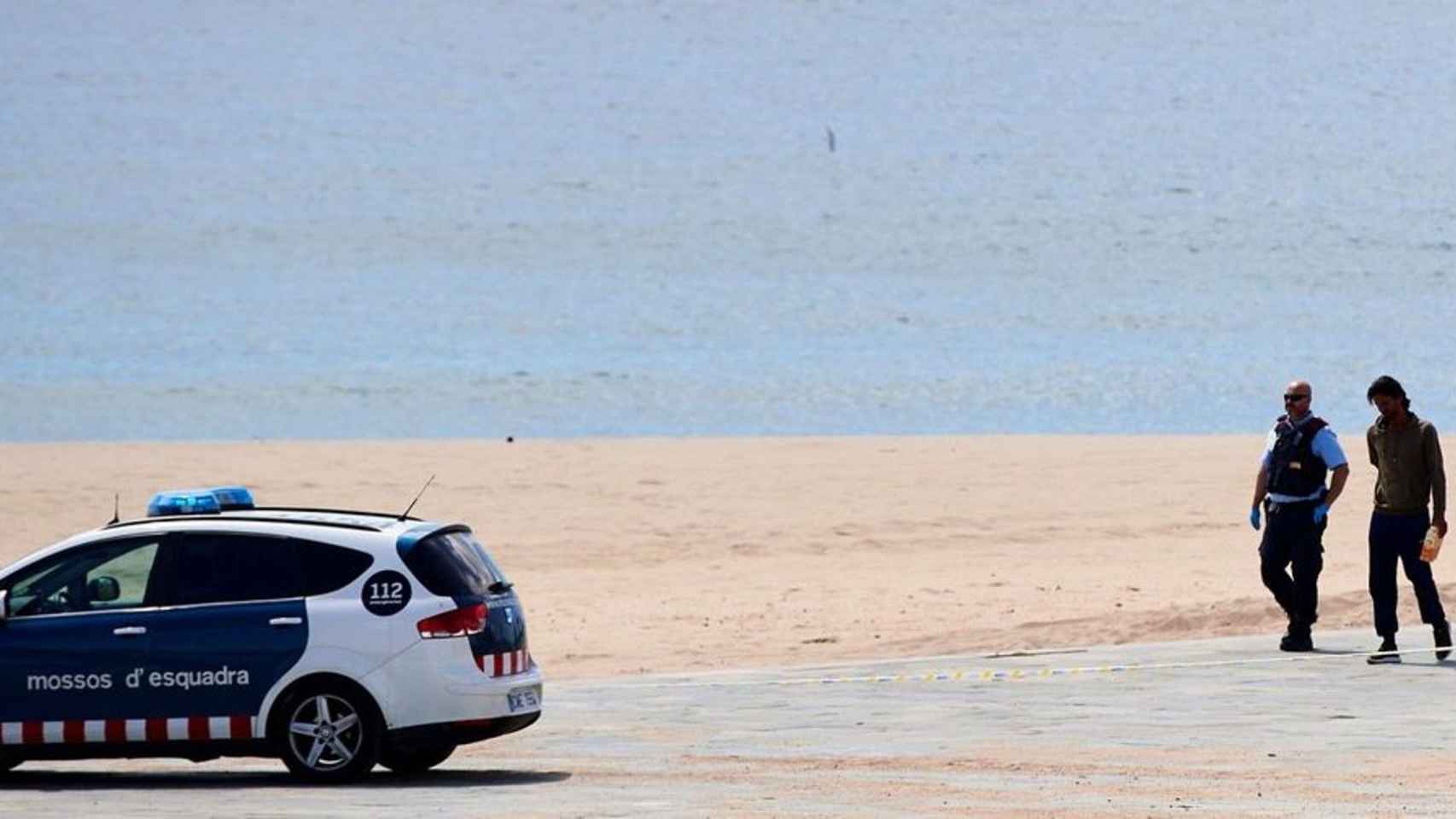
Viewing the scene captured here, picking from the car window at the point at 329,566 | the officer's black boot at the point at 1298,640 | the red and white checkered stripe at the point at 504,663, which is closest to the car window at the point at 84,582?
the car window at the point at 329,566

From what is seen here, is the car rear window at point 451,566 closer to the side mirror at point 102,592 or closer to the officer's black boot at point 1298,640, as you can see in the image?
the side mirror at point 102,592

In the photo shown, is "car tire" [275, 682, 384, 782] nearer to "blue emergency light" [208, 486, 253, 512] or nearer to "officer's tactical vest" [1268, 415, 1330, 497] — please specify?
"blue emergency light" [208, 486, 253, 512]

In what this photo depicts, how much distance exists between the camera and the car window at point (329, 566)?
41.1 feet

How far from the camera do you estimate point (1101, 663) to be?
55.8 ft

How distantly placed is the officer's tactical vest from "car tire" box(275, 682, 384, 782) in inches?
260

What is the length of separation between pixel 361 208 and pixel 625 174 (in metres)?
14.2

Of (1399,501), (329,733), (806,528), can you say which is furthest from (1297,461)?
(806,528)

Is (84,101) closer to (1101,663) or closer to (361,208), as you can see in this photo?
(361,208)

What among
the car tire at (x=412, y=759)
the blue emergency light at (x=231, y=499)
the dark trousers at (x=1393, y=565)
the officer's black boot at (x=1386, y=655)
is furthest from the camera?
the officer's black boot at (x=1386, y=655)

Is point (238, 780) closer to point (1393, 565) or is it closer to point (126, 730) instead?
point (126, 730)

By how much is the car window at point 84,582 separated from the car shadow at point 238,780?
835 mm

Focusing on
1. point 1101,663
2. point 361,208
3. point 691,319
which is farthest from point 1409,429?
point 361,208

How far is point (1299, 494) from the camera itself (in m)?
16.6

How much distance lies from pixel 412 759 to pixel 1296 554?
20.3 ft
